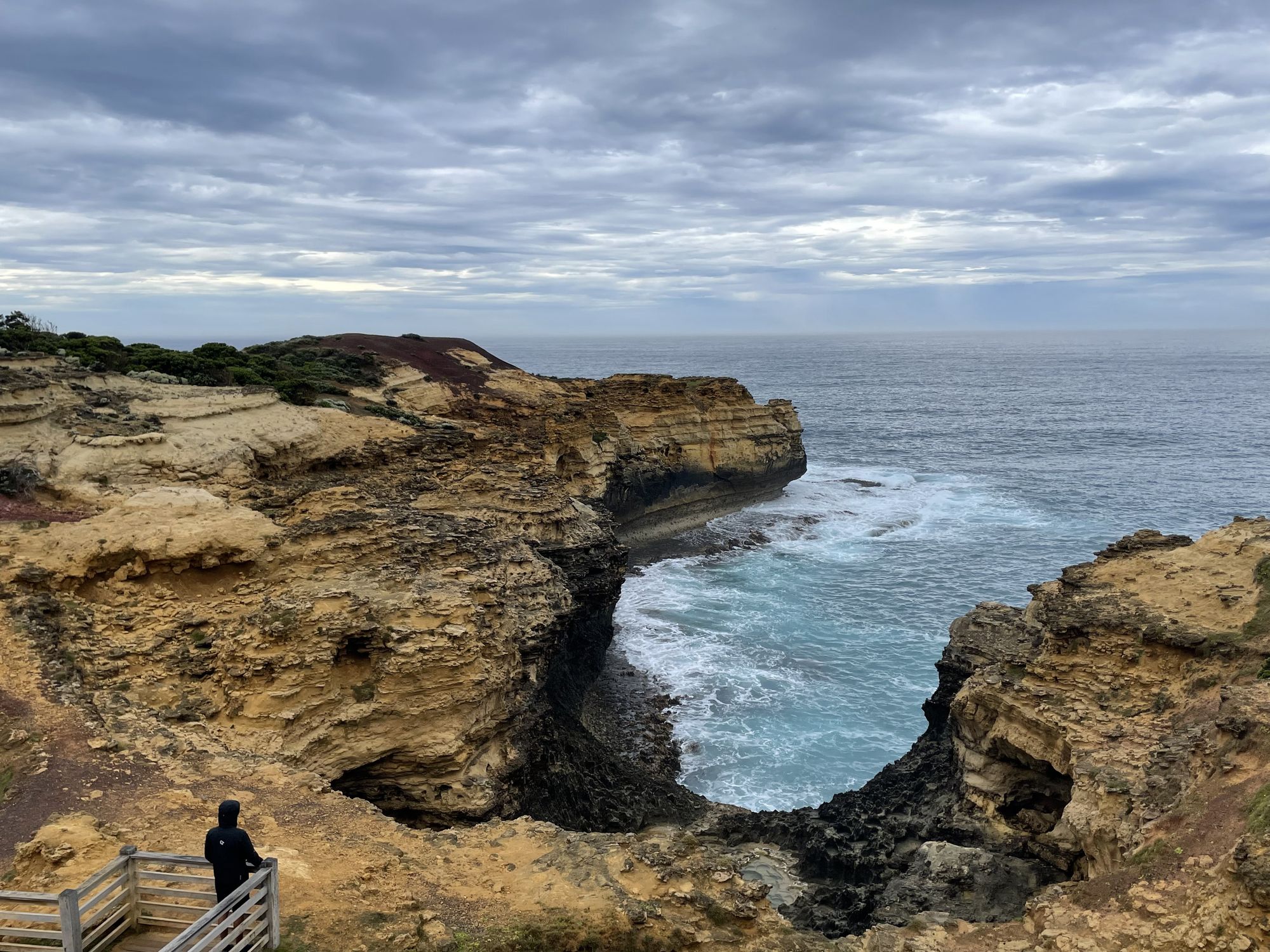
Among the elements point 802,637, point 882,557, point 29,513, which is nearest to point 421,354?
point 882,557

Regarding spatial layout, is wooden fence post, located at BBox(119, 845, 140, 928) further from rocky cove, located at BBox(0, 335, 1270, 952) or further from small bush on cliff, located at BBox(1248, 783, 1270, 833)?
small bush on cliff, located at BBox(1248, 783, 1270, 833)

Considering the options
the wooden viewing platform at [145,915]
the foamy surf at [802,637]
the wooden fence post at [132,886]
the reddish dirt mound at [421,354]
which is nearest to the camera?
the wooden viewing platform at [145,915]

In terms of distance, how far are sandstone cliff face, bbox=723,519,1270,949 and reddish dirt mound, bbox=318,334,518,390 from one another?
42118mm

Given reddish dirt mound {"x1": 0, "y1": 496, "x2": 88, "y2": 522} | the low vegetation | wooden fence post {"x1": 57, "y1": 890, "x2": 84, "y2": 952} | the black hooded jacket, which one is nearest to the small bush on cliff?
the black hooded jacket

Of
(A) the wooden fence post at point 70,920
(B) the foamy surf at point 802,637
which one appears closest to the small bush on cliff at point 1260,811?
(A) the wooden fence post at point 70,920

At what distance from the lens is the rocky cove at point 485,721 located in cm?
1087

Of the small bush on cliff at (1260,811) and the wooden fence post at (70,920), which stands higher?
the wooden fence post at (70,920)

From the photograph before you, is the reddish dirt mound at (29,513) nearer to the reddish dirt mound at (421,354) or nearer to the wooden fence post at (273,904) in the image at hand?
the wooden fence post at (273,904)

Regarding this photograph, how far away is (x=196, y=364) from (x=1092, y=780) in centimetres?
3915

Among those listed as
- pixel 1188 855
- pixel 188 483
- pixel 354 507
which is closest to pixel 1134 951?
pixel 1188 855

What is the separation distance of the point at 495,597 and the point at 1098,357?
718 feet

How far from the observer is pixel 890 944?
1152 centimetres

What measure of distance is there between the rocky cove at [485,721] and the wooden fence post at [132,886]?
73.3 inches

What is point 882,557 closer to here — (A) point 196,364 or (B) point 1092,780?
(B) point 1092,780
